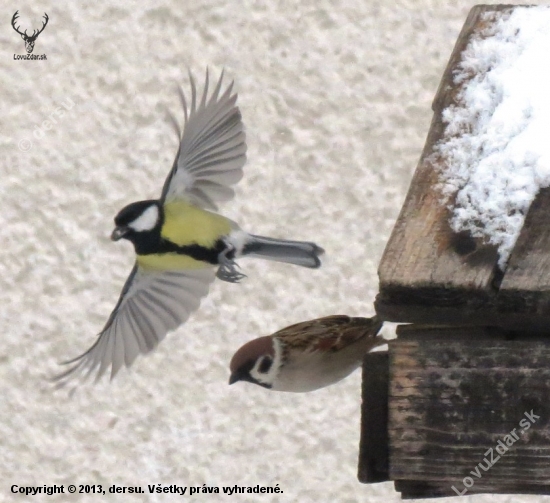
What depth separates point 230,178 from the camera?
1.22 metres

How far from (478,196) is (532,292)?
93 millimetres

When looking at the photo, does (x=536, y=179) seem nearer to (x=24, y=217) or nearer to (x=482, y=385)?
(x=482, y=385)

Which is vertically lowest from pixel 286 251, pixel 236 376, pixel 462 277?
pixel 236 376

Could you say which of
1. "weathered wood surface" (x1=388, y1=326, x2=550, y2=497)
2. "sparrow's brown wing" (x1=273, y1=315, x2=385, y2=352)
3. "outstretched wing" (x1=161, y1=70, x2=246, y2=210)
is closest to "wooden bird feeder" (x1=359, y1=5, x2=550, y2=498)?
"weathered wood surface" (x1=388, y1=326, x2=550, y2=497)

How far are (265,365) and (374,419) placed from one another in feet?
1.19

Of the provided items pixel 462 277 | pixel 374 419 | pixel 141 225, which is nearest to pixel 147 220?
pixel 141 225

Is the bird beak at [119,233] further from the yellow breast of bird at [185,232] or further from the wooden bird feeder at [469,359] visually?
the wooden bird feeder at [469,359]

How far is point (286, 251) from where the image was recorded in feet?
4.17

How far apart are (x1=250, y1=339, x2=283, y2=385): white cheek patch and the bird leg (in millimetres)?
133

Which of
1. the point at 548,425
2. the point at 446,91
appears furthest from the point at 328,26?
the point at 548,425

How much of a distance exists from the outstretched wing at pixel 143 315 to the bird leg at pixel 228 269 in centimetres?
2

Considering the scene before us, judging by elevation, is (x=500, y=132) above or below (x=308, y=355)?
above

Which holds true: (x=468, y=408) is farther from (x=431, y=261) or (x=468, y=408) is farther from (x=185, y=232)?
(x=185, y=232)

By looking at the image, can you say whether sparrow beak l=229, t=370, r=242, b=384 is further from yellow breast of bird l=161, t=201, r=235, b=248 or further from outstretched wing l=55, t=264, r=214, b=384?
yellow breast of bird l=161, t=201, r=235, b=248
